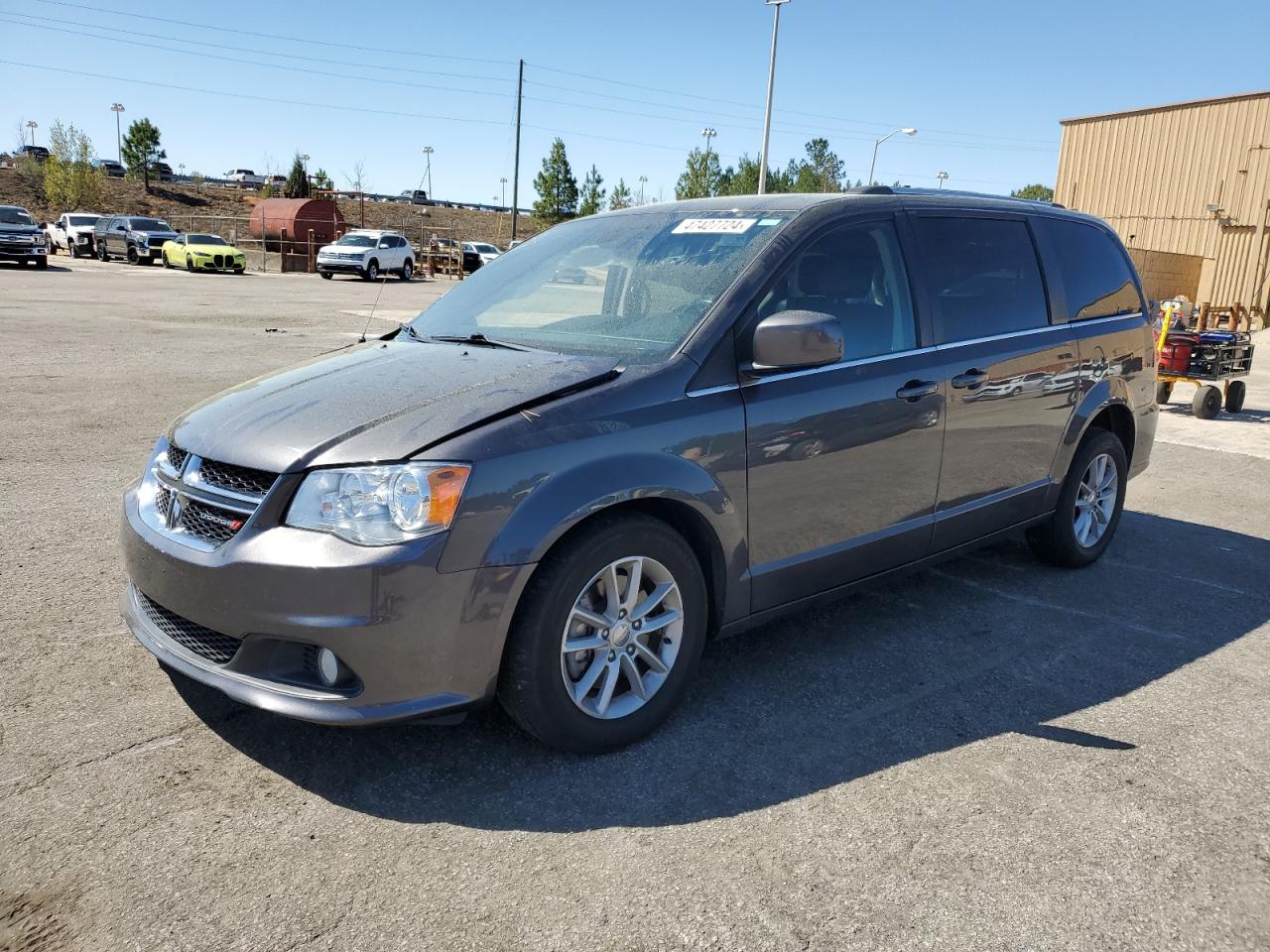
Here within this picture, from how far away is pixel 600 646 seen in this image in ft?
10.1

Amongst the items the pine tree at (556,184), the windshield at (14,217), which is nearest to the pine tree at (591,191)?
the pine tree at (556,184)

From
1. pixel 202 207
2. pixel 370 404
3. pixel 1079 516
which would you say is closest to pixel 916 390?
pixel 1079 516

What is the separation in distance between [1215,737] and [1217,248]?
30588mm

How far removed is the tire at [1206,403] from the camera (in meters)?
11.2

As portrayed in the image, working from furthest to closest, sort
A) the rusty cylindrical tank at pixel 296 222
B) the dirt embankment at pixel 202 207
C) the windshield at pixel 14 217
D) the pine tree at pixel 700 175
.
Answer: the dirt embankment at pixel 202 207 < the pine tree at pixel 700 175 < the rusty cylindrical tank at pixel 296 222 < the windshield at pixel 14 217

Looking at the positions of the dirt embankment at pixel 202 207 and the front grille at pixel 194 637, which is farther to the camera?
the dirt embankment at pixel 202 207

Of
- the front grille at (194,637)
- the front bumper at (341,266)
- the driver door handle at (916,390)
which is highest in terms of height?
the front bumper at (341,266)

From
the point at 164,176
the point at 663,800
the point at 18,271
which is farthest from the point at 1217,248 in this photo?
the point at 164,176

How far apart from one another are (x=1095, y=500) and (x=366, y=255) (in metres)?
34.1

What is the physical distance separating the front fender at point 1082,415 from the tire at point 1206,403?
7201mm

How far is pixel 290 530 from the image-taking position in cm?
274

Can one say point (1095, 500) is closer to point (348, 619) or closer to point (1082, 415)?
point (1082, 415)

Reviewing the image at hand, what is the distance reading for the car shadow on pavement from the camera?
2924mm

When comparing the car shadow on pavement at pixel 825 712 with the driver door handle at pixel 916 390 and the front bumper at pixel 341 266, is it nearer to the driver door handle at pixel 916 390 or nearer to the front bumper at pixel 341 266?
the driver door handle at pixel 916 390
